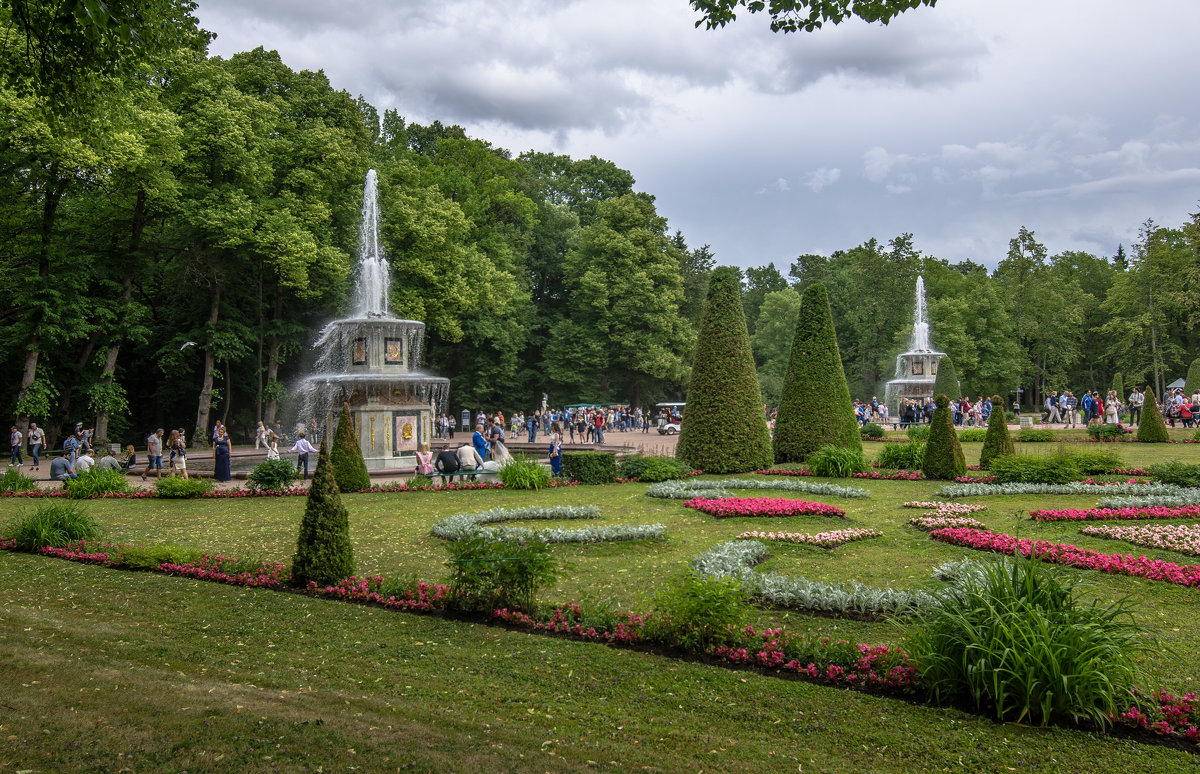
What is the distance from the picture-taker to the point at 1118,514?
1264cm

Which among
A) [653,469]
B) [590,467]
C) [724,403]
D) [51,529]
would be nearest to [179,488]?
[51,529]

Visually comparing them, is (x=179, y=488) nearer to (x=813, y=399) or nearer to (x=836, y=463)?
(x=836, y=463)

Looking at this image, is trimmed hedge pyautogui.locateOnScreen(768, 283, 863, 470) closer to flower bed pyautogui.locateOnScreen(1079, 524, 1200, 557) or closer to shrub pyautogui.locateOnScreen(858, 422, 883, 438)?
flower bed pyautogui.locateOnScreen(1079, 524, 1200, 557)

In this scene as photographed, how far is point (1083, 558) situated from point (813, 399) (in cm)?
1206

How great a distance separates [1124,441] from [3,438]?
4533cm

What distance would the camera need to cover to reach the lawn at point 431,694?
4.60 m

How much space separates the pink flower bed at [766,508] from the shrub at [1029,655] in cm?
770

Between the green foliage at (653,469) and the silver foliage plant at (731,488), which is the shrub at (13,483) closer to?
the green foliage at (653,469)

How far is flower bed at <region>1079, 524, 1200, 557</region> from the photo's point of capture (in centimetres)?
1019

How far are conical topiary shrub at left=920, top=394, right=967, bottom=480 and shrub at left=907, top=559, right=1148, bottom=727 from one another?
12.9m

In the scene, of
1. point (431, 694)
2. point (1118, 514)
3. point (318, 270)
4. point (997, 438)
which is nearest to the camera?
point (431, 694)

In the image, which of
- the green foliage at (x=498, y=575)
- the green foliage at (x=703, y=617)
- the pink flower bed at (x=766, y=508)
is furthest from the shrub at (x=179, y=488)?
the green foliage at (x=703, y=617)

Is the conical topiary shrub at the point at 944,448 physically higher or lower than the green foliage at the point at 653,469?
higher

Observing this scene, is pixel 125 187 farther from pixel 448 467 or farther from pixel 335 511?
pixel 335 511
